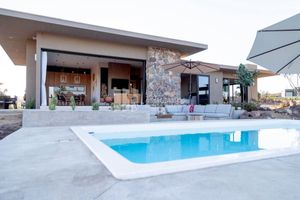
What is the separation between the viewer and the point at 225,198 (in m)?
1.74

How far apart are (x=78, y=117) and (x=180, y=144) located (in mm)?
3471

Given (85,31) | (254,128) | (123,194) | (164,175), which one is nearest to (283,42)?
(164,175)

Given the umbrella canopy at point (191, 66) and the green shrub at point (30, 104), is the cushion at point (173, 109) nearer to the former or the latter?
the umbrella canopy at point (191, 66)

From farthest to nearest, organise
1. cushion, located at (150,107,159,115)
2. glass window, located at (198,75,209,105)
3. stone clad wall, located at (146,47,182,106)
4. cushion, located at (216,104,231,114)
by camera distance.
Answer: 1. glass window, located at (198,75,209,105)
2. stone clad wall, located at (146,47,182,106)
3. cushion, located at (150,107,159,115)
4. cushion, located at (216,104,231,114)

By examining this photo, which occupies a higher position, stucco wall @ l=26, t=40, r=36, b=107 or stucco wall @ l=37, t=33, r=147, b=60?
stucco wall @ l=37, t=33, r=147, b=60

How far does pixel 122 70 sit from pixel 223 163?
12.9 metres

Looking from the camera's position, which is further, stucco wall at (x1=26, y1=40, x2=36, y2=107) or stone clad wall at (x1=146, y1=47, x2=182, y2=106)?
stone clad wall at (x1=146, y1=47, x2=182, y2=106)

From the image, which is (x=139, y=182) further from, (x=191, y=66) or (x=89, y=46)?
(x=89, y=46)

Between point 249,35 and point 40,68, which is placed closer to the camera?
point 40,68

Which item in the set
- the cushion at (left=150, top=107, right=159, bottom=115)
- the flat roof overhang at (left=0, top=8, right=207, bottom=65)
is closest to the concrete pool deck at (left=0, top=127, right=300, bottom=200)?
the flat roof overhang at (left=0, top=8, right=207, bottom=65)

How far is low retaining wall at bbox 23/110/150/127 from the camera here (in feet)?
22.1

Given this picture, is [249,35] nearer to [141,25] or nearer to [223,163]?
[141,25]

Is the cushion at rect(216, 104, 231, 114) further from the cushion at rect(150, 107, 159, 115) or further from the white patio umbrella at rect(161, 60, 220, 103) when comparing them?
the cushion at rect(150, 107, 159, 115)

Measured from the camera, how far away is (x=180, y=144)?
560 centimetres
